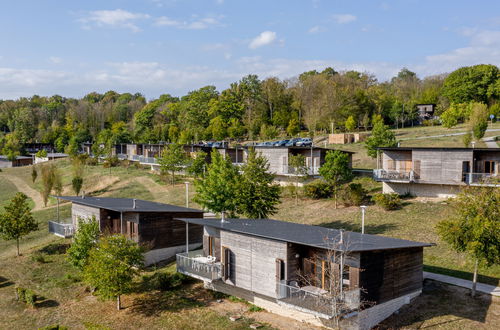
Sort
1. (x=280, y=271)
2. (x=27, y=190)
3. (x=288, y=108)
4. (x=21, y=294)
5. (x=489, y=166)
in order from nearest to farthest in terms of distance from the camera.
Answer: (x=280, y=271) < (x=21, y=294) < (x=489, y=166) < (x=27, y=190) < (x=288, y=108)

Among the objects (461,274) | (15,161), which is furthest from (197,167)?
(15,161)

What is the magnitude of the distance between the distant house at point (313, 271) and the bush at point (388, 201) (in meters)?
16.1

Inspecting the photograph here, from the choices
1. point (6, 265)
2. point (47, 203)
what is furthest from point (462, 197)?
point (47, 203)

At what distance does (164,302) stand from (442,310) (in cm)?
1553

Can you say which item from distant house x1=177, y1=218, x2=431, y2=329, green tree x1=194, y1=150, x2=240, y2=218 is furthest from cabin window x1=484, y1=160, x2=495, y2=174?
green tree x1=194, y1=150, x2=240, y2=218

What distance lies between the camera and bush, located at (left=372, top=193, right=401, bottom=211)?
1560 inches

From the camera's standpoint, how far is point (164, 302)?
85.9 ft

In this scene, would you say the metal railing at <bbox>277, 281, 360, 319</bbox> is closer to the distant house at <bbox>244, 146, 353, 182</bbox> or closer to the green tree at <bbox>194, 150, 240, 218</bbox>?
the green tree at <bbox>194, 150, 240, 218</bbox>

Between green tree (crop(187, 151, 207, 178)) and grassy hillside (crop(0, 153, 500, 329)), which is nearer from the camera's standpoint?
grassy hillside (crop(0, 153, 500, 329))

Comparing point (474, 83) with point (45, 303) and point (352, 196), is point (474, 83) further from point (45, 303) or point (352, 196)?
point (45, 303)

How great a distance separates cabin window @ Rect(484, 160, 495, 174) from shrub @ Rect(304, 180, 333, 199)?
14.9m

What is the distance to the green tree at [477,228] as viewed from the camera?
2180cm

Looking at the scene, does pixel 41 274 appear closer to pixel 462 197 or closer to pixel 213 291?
Answer: pixel 213 291

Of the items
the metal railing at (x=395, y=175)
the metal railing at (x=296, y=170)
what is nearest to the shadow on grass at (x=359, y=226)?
the metal railing at (x=395, y=175)
